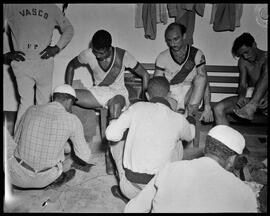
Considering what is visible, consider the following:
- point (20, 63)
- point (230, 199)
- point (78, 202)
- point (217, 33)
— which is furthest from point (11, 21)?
point (230, 199)

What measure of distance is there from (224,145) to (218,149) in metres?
0.07

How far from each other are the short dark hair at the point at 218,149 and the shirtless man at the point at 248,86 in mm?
2152

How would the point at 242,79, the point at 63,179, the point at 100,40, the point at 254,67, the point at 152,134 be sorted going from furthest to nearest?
the point at 242,79, the point at 254,67, the point at 100,40, the point at 63,179, the point at 152,134

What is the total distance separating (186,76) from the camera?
4.67 m

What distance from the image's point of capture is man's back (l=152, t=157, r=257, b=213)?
1.79 m

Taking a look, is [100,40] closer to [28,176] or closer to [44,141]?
[44,141]

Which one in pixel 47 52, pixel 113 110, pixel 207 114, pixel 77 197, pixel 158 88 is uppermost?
pixel 47 52

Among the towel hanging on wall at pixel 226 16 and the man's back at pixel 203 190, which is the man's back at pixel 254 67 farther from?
the man's back at pixel 203 190

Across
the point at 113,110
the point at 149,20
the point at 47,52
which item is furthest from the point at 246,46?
the point at 47,52

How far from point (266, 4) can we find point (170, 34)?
2.10 meters

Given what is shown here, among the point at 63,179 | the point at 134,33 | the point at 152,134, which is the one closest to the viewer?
the point at 152,134

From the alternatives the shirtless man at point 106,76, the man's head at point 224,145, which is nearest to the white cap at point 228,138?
the man's head at point 224,145

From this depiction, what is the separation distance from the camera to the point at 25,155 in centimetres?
321

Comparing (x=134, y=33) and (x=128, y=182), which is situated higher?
(x=134, y=33)
